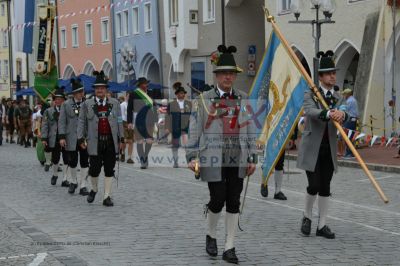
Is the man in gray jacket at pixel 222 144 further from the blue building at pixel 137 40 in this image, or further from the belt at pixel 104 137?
the blue building at pixel 137 40

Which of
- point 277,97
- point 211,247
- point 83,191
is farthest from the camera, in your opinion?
point 83,191

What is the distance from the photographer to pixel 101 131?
11289mm

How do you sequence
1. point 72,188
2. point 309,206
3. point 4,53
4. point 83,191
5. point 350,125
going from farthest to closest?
point 4,53
point 350,125
point 72,188
point 83,191
point 309,206

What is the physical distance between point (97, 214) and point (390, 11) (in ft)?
51.9

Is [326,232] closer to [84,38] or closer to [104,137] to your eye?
[104,137]

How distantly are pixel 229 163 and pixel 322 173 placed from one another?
1511mm

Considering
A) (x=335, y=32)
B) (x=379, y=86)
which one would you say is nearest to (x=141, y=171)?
(x=379, y=86)

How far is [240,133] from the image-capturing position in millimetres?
7512

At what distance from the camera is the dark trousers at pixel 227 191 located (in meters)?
7.38

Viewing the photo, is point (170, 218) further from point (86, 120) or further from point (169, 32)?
Result: point (169, 32)

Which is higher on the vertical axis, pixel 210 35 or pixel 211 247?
pixel 210 35

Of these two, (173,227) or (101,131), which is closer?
(173,227)

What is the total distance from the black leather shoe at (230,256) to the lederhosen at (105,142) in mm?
4490

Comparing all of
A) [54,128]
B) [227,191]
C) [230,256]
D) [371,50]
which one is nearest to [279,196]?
[227,191]
